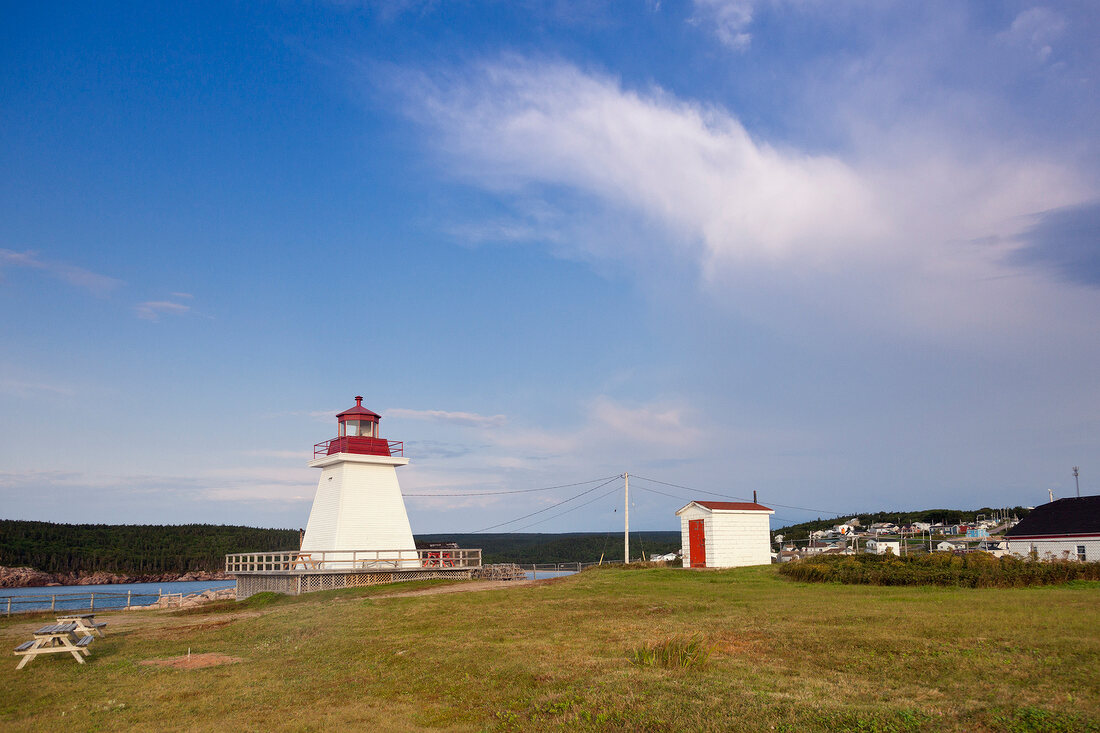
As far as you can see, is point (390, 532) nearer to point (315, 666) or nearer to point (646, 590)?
point (646, 590)

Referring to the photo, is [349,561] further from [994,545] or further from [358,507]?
[994,545]

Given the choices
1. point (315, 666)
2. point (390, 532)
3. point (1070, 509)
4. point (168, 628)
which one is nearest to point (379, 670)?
point (315, 666)

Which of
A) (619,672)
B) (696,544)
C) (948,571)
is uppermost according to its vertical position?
(619,672)

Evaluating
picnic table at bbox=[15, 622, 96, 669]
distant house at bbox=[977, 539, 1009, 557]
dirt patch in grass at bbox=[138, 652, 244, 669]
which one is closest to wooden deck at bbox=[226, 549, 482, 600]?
picnic table at bbox=[15, 622, 96, 669]

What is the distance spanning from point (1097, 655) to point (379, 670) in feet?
37.0

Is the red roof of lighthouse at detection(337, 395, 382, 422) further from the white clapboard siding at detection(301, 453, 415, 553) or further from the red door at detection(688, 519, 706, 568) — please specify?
the red door at detection(688, 519, 706, 568)

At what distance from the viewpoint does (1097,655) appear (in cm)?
968

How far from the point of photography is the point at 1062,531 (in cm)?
3772

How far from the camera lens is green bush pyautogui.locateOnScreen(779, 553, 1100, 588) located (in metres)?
20.6

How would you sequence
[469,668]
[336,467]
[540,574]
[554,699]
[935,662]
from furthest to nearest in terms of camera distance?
[540,574] → [336,467] → [469,668] → [935,662] → [554,699]

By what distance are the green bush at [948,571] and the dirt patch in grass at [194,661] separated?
18829mm

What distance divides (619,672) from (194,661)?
9.40m

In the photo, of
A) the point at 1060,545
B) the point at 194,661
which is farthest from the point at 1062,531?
the point at 194,661

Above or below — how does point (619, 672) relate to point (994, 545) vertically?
above
